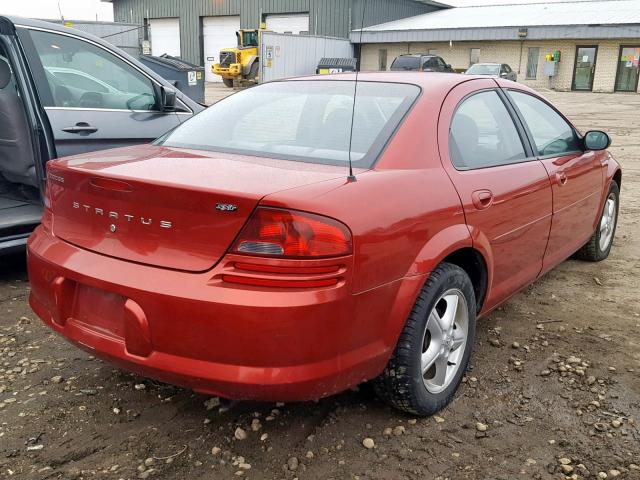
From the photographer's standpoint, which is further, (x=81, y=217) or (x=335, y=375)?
(x=81, y=217)

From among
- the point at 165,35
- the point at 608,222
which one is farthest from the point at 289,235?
the point at 165,35

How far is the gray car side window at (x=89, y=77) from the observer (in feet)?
14.3

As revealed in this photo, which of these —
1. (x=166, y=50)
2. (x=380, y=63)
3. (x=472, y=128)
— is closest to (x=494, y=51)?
(x=380, y=63)

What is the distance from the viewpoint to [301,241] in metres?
2.07

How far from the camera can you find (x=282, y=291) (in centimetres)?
205

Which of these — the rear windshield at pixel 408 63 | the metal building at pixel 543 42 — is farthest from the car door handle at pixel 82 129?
the metal building at pixel 543 42

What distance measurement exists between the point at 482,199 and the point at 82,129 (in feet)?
9.54

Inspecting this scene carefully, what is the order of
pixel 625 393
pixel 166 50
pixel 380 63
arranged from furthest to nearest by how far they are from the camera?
pixel 166 50 < pixel 380 63 < pixel 625 393

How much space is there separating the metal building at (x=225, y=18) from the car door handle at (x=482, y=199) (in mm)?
37087

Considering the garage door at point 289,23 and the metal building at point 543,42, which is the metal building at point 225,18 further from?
the metal building at point 543,42

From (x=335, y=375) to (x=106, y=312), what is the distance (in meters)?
0.89

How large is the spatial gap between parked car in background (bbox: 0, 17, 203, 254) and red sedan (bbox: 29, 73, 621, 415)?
1452 mm

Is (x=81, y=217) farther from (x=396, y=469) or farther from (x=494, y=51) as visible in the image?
(x=494, y=51)

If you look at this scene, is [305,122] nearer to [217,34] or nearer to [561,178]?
[561,178]
